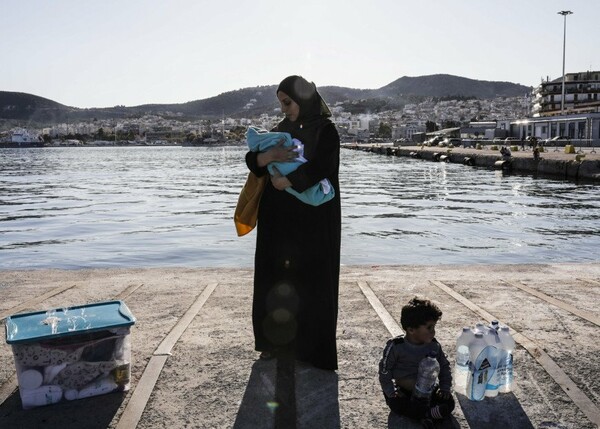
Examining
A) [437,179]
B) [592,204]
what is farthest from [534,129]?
[592,204]

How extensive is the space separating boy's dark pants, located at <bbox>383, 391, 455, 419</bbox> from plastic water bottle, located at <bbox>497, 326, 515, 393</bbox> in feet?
Result: 1.29

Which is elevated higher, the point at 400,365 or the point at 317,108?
the point at 317,108

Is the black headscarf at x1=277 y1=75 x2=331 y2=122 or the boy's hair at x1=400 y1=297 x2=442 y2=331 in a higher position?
the black headscarf at x1=277 y1=75 x2=331 y2=122

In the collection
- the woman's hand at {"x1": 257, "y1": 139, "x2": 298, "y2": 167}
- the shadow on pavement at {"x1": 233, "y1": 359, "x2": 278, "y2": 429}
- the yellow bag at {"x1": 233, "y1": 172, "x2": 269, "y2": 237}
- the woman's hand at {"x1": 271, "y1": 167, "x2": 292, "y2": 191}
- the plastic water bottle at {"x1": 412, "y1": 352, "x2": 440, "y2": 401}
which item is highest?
the woman's hand at {"x1": 257, "y1": 139, "x2": 298, "y2": 167}

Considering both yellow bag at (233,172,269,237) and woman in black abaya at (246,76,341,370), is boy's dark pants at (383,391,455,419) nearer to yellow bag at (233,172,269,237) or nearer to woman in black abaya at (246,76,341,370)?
woman in black abaya at (246,76,341,370)

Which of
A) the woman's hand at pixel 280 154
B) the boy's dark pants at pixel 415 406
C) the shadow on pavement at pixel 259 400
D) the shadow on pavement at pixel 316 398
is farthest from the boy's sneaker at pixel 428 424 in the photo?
the woman's hand at pixel 280 154

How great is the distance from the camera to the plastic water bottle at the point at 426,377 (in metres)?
3.13

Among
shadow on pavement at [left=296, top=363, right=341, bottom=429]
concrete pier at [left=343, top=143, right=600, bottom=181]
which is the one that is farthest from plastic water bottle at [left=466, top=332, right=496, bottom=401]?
concrete pier at [left=343, top=143, right=600, bottom=181]

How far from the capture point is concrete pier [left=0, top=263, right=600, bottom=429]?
3.13m

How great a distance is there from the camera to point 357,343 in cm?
416

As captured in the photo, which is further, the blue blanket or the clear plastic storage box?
the blue blanket

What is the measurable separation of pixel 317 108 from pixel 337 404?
1.71 m

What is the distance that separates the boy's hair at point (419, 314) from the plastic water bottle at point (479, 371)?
1.26 ft

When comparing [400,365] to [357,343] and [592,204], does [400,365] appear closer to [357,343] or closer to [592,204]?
[357,343]
